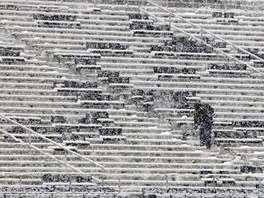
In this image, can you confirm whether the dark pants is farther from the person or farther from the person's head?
the person's head

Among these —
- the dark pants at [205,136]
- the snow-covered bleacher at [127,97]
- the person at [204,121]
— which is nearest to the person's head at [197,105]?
the person at [204,121]

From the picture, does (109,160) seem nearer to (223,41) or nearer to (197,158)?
(197,158)

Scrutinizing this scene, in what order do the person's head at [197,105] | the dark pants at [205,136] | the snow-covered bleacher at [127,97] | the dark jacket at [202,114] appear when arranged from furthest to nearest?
the person's head at [197,105], the dark jacket at [202,114], the dark pants at [205,136], the snow-covered bleacher at [127,97]

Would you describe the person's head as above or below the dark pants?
above

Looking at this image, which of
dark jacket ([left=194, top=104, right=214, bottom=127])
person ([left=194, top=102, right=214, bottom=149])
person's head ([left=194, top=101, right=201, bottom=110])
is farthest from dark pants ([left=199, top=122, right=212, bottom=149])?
person's head ([left=194, top=101, right=201, bottom=110])

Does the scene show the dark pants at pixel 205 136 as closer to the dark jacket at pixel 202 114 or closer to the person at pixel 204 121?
the person at pixel 204 121
